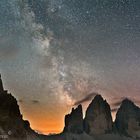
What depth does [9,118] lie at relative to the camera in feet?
461

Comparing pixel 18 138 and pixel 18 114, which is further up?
pixel 18 114

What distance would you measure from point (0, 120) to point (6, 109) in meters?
6.65

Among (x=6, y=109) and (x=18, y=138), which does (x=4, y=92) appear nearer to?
(x=6, y=109)

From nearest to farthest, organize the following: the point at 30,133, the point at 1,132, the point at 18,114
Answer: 1. the point at 1,132
2. the point at 18,114
3. the point at 30,133

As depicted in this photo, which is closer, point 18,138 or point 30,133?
point 18,138

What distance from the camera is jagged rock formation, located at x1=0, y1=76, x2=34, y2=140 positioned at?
440 feet

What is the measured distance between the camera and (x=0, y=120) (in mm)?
133375

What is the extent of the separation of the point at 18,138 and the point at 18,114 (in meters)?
11.5

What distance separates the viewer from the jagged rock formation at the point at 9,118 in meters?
134

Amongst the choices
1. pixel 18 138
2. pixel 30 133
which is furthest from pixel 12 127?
pixel 30 133

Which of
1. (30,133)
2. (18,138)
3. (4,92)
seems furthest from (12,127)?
(30,133)

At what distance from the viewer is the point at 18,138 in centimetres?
14275

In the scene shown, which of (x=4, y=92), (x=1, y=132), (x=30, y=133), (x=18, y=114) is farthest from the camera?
(x=30, y=133)

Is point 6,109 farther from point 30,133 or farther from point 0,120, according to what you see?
point 30,133
